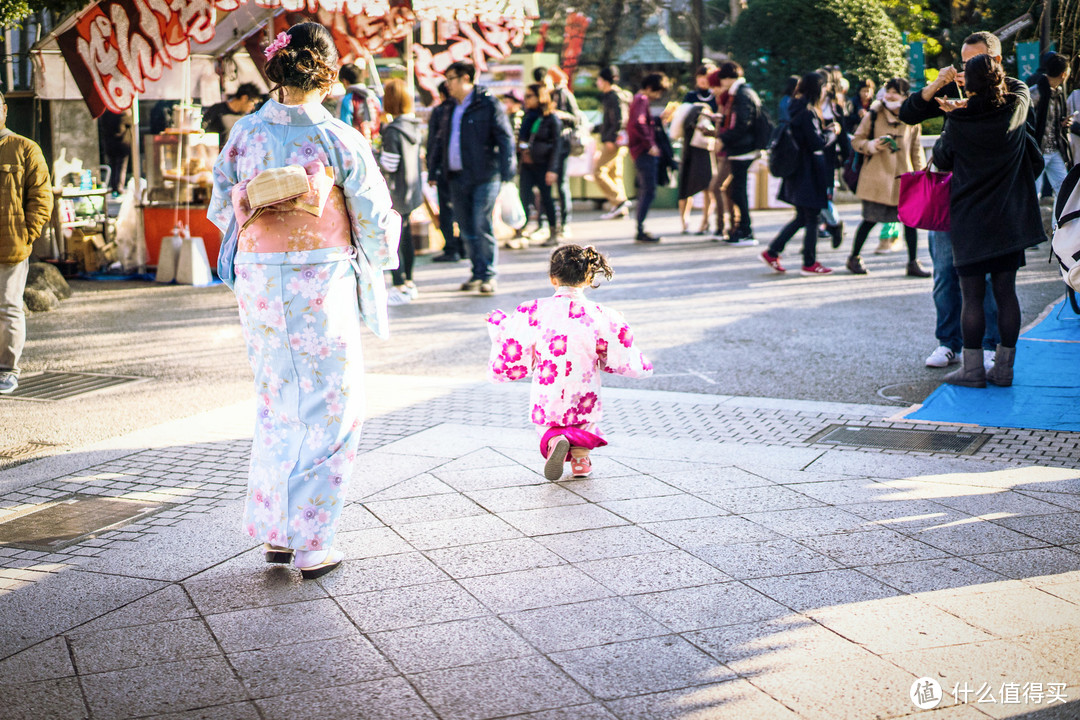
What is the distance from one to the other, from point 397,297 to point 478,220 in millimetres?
1009

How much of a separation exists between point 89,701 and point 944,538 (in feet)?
9.40

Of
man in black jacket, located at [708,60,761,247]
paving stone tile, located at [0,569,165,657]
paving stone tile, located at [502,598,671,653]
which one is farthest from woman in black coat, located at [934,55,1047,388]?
man in black jacket, located at [708,60,761,247]

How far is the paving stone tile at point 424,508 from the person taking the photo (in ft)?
14.7

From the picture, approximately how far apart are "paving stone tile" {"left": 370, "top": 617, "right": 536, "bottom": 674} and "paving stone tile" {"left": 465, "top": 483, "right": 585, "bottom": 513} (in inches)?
44.5

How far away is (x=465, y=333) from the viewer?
8617mm

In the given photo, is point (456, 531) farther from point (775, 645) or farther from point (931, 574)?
point (931, 574)

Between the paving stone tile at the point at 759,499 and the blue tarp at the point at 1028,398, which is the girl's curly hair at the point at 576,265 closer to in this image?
the paving stone tile at the point at 759,499

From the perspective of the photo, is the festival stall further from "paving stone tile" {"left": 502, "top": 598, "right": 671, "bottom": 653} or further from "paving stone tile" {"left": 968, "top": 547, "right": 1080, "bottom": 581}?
"paving stone tile" {"left": 968, "top": 547, "right": 1080, "bottom": 581}

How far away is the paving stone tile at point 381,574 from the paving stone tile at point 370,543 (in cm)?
5

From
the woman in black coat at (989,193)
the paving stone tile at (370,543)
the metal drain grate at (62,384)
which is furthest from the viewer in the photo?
the metal drain grate at (62,384)

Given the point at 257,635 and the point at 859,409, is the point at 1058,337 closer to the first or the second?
the point at 859,409

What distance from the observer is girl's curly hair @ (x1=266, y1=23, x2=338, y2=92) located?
3.73 metres

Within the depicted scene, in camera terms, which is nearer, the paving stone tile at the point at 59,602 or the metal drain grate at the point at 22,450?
the paving stone tile at the point at 59,602

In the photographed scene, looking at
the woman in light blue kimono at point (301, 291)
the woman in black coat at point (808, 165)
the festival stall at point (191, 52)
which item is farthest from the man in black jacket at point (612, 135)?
the woman in light blue kimono at point (301, 291)
